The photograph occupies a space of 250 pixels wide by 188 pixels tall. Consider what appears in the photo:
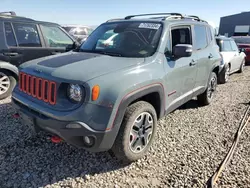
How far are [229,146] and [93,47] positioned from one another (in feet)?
8.72

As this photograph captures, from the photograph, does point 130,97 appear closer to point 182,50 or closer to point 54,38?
point 182,50

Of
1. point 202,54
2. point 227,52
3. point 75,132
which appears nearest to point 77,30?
point 227,52

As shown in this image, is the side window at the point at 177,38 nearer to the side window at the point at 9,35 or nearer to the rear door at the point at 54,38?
the rear door at the point at 54,38

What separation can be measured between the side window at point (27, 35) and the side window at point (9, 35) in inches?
4.0

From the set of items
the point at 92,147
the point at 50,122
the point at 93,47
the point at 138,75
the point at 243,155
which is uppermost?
the point at 93,47

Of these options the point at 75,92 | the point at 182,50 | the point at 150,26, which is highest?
the point at 150,26

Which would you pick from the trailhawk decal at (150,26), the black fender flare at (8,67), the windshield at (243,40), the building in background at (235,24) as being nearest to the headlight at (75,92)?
the trailhawk decal at (150,26)

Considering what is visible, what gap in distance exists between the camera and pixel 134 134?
2938mm

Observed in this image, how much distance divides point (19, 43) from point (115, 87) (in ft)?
12.2

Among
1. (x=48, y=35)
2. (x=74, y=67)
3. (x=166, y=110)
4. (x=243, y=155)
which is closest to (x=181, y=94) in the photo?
(x=166, y=110)

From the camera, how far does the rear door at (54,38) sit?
562 cm

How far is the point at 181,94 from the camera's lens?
12.6ft

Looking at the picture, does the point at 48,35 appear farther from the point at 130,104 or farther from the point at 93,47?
the point at 130,104

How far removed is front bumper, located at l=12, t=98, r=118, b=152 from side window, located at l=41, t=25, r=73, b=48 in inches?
136
